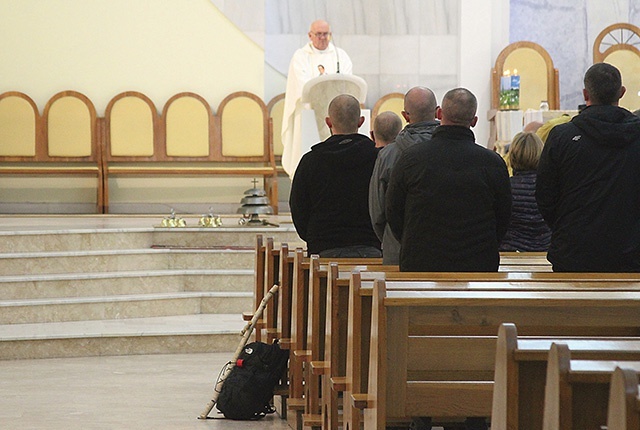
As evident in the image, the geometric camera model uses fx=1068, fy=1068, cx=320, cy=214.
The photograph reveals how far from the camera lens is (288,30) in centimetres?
1099

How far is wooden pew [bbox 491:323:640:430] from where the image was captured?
1.79 m

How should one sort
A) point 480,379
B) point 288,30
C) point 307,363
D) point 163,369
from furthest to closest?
1. point 288,30
2. point 163,369
3. point 307,363
4. point 480,379

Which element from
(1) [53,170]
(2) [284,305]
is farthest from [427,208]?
Result: (1) [53,170]

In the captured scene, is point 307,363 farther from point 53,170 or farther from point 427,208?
point 53,170

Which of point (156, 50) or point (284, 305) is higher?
point (156, 50)

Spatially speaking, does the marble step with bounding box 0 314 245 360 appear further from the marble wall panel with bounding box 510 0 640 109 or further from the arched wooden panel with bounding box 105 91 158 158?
the marble wall panel with bounding box 510 0 640 109

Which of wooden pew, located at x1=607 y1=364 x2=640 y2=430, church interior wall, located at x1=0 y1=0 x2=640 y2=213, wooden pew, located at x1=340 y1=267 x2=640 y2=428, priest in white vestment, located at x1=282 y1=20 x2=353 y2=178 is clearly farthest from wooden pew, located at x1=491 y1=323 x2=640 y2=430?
church interior wall, located at x1=0 y1=0 x2=640 y2=213

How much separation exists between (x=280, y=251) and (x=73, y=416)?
120 centimetres

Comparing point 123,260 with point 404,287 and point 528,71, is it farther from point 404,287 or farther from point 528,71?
point 528,71

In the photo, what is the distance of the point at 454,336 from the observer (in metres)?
2.95

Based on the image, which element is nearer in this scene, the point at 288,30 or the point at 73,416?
the point at 73,416

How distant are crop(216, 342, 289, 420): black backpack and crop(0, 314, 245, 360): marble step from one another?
1.69 meters

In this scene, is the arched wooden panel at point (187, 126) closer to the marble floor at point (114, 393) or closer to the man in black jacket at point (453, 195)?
the marble floor at point (114, 393)

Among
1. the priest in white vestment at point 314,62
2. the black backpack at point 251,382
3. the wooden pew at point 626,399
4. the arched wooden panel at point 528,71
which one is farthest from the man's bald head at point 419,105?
the arched wooden panel at point 528,71
